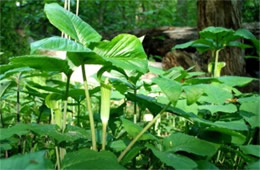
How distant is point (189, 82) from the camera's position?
35.4 inches

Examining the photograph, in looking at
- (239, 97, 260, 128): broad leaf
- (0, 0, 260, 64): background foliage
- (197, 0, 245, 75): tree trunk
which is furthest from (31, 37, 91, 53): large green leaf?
(0, 0, 260, 64): background foliage

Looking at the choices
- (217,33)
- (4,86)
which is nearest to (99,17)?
(217,33)

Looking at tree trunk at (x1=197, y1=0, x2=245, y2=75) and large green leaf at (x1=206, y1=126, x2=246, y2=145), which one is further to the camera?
tree trunk at (x1=197, y1=0, x2=245, y2=75)

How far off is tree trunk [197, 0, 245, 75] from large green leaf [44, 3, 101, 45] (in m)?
2.16

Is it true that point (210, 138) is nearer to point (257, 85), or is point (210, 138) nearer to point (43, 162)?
point (43, 162)

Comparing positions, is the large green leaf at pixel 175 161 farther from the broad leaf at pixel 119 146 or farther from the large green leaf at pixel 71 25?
the large green leaf at pixel 71 25

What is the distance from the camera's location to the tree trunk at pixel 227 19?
2.66 metres

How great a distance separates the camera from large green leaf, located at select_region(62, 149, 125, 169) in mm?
522

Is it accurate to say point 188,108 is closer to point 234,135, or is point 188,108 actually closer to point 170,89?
point 234,135

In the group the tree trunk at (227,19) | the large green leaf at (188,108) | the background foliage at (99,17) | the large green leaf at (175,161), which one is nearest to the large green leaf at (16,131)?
the large green leaf at (175,161)

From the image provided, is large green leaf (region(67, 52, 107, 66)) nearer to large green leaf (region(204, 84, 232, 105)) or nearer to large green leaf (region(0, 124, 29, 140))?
large green leaf (region(0, 124, 29, 140))

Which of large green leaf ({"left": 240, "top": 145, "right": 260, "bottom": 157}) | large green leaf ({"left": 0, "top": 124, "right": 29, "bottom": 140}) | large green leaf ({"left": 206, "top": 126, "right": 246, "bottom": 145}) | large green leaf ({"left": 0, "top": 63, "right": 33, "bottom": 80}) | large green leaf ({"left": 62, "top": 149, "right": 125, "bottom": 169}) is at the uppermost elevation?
large green leaf ({"left": 0, "top": 63, "right": 33, "bottom": 80})

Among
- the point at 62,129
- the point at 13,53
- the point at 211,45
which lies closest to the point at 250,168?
the point at 62,129

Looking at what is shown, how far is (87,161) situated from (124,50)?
0.22m
